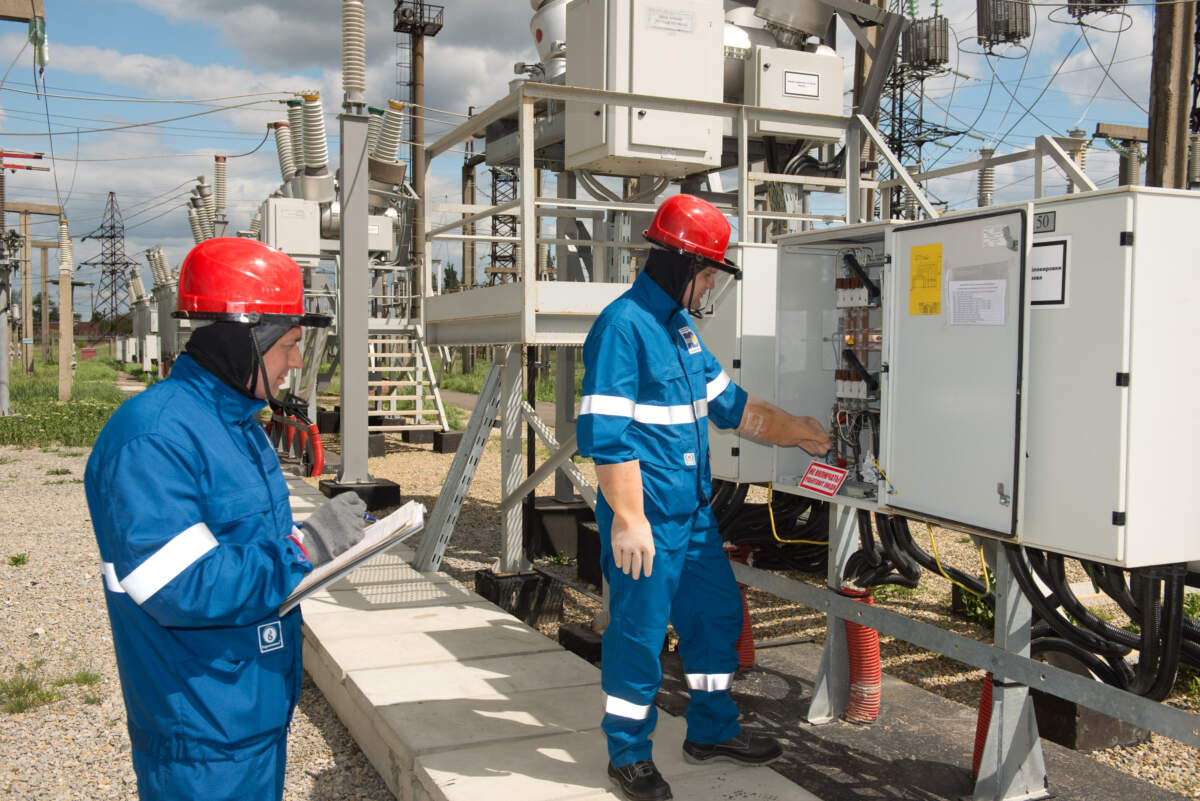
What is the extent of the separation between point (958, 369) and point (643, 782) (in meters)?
1.92

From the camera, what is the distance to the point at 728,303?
515 centimetres

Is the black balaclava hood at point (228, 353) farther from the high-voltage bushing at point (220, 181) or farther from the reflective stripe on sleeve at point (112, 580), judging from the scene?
the high-voltage bushing at point (220, 181)

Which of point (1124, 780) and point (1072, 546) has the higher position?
point (1072, 546)

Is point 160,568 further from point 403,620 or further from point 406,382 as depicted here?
point 406,382

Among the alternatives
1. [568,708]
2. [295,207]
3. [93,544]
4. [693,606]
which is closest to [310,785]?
[568,708]

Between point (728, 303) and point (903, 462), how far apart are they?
5.02 ft

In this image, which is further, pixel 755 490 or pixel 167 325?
pixel 167 325

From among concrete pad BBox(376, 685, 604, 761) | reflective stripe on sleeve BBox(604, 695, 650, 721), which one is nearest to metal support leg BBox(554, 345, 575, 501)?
concrete pad BBox(376, 685, 604, 761)

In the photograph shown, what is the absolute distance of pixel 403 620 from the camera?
5.80 meters

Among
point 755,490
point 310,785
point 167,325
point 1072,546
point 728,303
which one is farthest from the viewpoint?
point 167,325

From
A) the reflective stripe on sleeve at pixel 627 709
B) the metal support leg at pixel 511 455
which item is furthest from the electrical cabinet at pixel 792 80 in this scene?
the reflective stripe on sleeve at pixel 627 709

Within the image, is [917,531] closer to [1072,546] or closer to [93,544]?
[1072,546]

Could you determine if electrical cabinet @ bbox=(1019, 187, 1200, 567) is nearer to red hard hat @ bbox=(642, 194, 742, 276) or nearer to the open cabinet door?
the open cabinet door

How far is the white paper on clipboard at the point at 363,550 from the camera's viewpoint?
243cm
